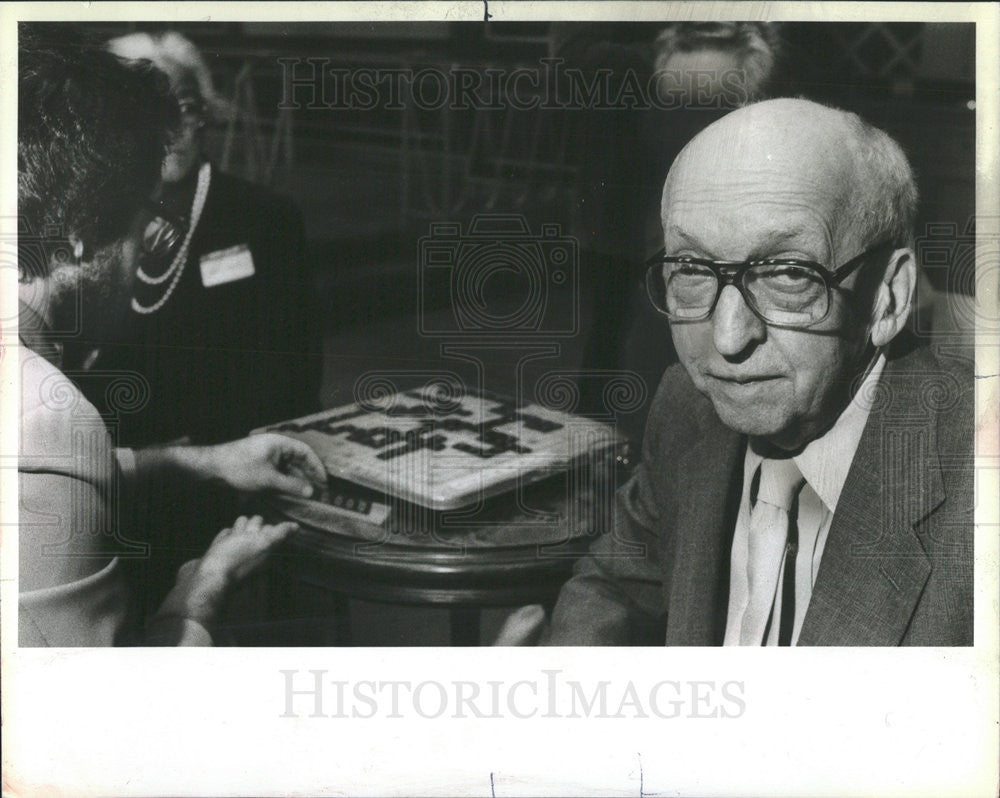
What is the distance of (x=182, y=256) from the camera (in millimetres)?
3482

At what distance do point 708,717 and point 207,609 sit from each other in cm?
141

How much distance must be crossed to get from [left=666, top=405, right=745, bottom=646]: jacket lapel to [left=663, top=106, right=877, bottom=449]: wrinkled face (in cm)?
8

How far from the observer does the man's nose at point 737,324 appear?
3.37 meters

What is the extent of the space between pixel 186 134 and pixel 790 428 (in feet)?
5.97

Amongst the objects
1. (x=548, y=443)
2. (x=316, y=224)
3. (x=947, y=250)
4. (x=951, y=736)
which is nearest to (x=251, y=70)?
(x=316, y=224)

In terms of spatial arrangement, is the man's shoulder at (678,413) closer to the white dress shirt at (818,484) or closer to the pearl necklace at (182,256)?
the white dress shirt at (818,484)

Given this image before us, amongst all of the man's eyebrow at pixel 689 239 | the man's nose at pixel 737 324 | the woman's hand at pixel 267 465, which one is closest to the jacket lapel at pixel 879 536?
the man's nose at pixel 737 324

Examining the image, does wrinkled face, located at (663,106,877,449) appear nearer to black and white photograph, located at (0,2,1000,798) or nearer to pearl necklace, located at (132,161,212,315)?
black and white photograph, located at (0,2,1000,798)

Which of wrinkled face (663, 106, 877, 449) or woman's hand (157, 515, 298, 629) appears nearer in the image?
wrinkled face (663, 106, 877, 449)

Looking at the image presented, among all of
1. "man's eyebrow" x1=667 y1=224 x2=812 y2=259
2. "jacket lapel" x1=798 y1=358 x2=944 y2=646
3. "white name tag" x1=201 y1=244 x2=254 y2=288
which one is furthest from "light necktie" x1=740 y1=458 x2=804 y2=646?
"white name tag" x1=201 y1=244 x2=254 y2=288

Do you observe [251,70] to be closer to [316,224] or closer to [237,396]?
[316,224]

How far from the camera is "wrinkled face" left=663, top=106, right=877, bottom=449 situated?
334 cm

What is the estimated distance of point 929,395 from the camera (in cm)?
348

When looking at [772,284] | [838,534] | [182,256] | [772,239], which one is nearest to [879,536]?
[838,534]
